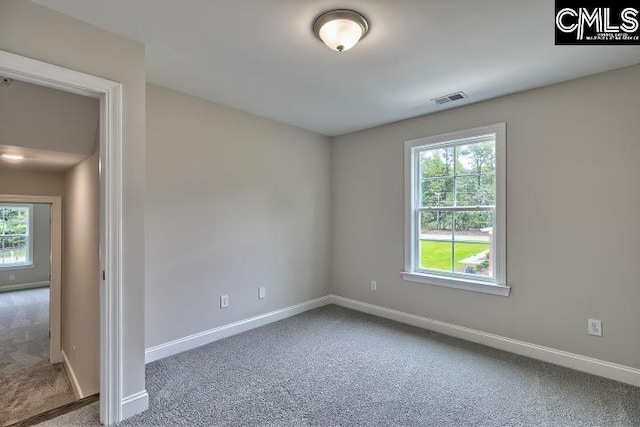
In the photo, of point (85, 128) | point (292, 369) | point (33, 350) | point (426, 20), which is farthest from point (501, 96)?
point (33, 350)

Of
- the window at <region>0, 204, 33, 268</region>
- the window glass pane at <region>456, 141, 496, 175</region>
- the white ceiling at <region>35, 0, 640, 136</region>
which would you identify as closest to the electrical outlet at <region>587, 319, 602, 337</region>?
the window glass pane at <region>456, 141, 496, 175</region>

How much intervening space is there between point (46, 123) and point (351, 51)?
245cm

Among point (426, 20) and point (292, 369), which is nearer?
point (426, 20)

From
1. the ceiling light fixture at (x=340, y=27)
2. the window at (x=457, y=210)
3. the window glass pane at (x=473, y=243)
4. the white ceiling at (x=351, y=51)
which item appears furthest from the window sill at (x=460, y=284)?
the ceiling light fixture at (x=340, y=27)

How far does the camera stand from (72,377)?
11.8 feet

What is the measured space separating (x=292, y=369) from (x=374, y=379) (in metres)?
0.67

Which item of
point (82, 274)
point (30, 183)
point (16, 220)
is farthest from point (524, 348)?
point (16, 220)

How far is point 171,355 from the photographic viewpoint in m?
2.73

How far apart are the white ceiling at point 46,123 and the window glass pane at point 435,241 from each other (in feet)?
11.1

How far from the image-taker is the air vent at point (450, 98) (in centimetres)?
287

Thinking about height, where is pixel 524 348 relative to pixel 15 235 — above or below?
below

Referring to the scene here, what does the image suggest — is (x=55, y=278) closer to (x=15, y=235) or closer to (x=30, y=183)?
(x=30, y=183)

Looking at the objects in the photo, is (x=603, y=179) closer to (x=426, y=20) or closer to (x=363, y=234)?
(x=426, y=20)

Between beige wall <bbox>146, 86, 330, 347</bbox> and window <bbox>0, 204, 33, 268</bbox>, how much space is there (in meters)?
7.03
